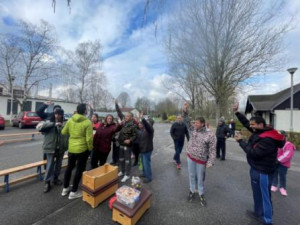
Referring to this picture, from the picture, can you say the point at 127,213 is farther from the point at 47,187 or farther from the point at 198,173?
the point at 47,187

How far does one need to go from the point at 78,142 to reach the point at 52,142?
31.7 inches

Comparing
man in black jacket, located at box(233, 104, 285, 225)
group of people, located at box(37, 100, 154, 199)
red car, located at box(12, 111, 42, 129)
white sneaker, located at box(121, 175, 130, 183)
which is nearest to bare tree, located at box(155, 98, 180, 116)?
red car, located at box(12, 111, 42, 129)

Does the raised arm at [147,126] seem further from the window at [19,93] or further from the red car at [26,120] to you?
the window at [19,93]

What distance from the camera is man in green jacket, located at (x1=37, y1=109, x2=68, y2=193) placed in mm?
3210

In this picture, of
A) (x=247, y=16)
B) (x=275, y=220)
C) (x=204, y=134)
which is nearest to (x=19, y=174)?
(x=204, y=134)

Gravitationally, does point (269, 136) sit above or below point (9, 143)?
above

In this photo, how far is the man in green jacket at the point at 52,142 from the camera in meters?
3.21

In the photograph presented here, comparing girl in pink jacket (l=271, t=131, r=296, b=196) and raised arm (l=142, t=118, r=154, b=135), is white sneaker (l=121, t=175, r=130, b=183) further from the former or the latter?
girl in pink jacket (l=271, t=131, r=296, b=196)

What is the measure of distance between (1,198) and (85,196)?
1.73m

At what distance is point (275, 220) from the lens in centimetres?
257

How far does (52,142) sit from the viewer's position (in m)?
3.26

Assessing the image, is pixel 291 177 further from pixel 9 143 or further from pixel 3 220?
pixel 9 143

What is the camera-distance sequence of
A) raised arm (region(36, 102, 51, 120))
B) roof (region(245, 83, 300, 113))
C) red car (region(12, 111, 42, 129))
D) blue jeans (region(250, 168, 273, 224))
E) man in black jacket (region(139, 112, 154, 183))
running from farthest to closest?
1. roof (region(245, 83, 300, 113))
2. red car (region(12, 111, 42, 129))
3. man in black jacket (region(139, 112, 154, 183))
4. raised arm (region(36, 102, 51, 120))
5. blue jeans (region(250, 168, 273, 224))

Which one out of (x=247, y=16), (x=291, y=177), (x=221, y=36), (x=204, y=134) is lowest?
(x=291, y=177)
